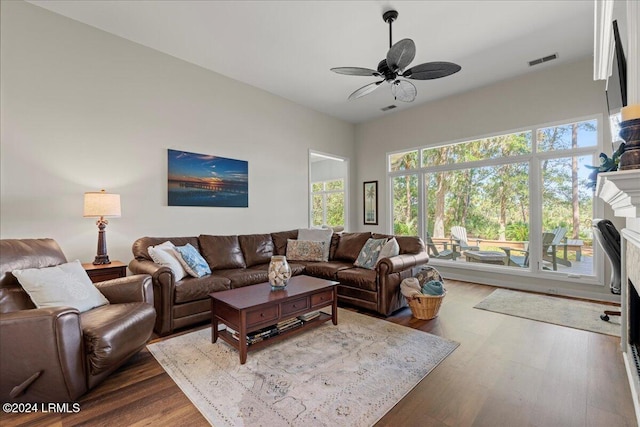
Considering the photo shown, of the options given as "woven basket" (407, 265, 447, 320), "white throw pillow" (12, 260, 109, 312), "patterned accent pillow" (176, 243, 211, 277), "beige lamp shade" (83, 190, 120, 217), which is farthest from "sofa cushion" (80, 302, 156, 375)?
"woven basket" (407, 265, 447, 320)

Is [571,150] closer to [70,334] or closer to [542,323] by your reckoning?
[542,323]

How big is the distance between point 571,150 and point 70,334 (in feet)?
19.2

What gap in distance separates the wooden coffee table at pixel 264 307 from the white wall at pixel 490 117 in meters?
3.43

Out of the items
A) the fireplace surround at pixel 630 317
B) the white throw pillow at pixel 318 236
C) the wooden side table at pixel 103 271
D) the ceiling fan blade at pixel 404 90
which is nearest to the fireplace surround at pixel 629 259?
the fireplace surround at pixel 630 317

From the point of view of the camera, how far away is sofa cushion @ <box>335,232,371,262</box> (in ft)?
14.0

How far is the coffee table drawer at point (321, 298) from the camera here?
2.77 metres

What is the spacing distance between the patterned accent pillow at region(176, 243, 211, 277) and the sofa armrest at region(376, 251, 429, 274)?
2.02 metres

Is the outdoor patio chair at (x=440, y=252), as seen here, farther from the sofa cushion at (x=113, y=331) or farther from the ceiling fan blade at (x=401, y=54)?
the sofa cushion at (x=113, y=331)

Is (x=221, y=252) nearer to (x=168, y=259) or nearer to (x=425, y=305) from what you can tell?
(x=168, y=259)

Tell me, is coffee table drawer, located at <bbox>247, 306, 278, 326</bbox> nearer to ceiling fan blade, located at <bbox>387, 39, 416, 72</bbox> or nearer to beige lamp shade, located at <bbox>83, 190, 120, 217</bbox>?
beige lamp shade, located at <bbox>83, 190, 120, 217</bbox>

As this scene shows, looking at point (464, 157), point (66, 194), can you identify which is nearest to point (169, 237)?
point (66, 194)

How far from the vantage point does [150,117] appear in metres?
3.61

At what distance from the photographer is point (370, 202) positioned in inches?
252

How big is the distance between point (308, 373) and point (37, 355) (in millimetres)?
1660
